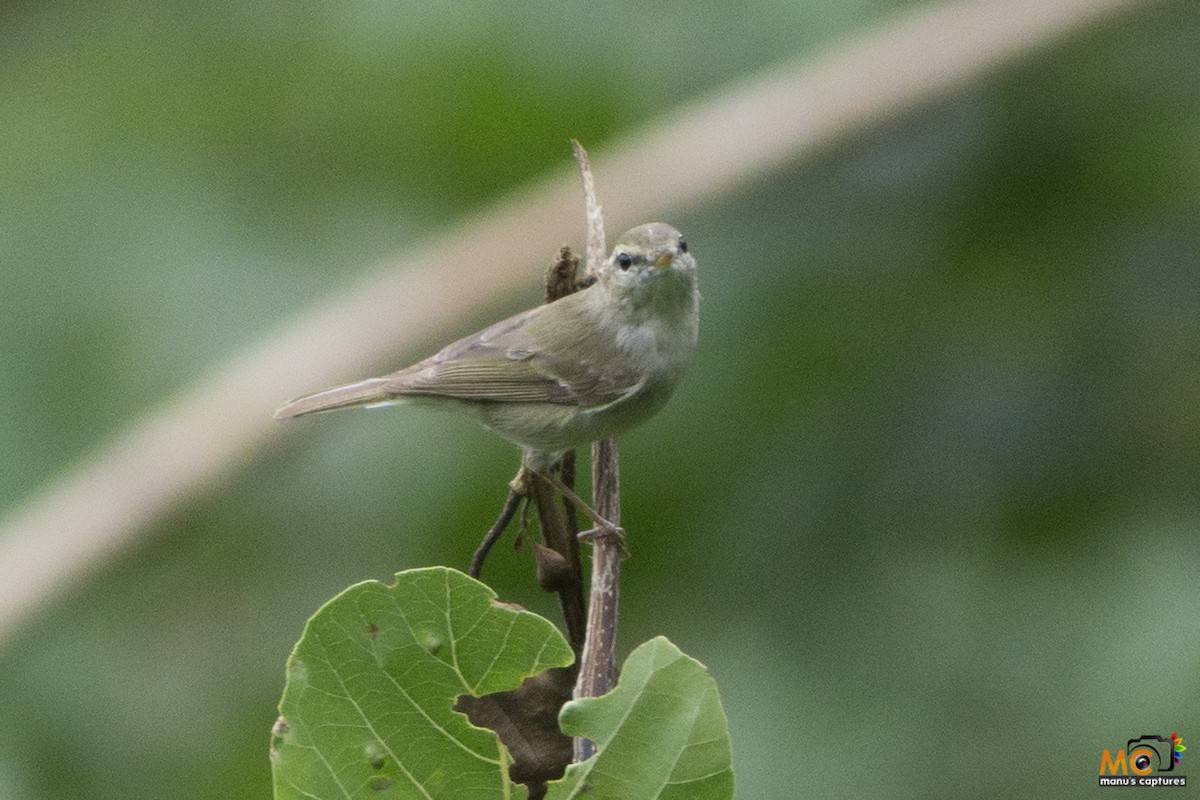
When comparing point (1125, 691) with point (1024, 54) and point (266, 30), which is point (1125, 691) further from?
point (266, 30)

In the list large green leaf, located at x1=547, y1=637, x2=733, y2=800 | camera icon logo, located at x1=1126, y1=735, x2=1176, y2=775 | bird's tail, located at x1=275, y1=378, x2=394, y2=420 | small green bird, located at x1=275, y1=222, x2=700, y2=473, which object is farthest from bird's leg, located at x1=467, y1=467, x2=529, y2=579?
camera icon logo, located at x1=1126, y1=735, x2=1176, y2=775

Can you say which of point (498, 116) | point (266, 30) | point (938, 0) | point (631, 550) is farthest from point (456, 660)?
point (266, 30)

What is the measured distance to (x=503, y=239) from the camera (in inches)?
153

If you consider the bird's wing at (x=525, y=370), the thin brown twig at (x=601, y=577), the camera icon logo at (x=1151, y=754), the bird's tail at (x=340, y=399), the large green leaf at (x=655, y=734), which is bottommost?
the camera icon logo at (x=1151, y=754)

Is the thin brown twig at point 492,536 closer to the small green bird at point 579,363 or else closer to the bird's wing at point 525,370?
the small green bird at point 579,363

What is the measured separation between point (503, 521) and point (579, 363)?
136 cm

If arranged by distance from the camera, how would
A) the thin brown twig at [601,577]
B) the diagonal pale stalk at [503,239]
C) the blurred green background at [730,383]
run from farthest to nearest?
the diagonal pale stalk at [503,239]
the blurred green background at [730,383]
the thin brown twig at [601,577]

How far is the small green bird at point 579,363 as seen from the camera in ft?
11.6

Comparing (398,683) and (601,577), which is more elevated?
(601,577)

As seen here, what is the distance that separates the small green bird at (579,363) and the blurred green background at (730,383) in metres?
0.26

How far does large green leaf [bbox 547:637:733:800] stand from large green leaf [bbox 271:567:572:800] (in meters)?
0.13

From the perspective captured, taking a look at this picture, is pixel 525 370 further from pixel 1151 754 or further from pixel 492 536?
pixel 1151 754

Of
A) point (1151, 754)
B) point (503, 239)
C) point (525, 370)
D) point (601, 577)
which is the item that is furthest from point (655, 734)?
point (503, 239)

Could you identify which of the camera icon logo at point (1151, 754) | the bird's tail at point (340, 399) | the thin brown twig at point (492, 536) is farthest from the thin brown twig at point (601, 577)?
the camera icon logo at point (1151, 754)
